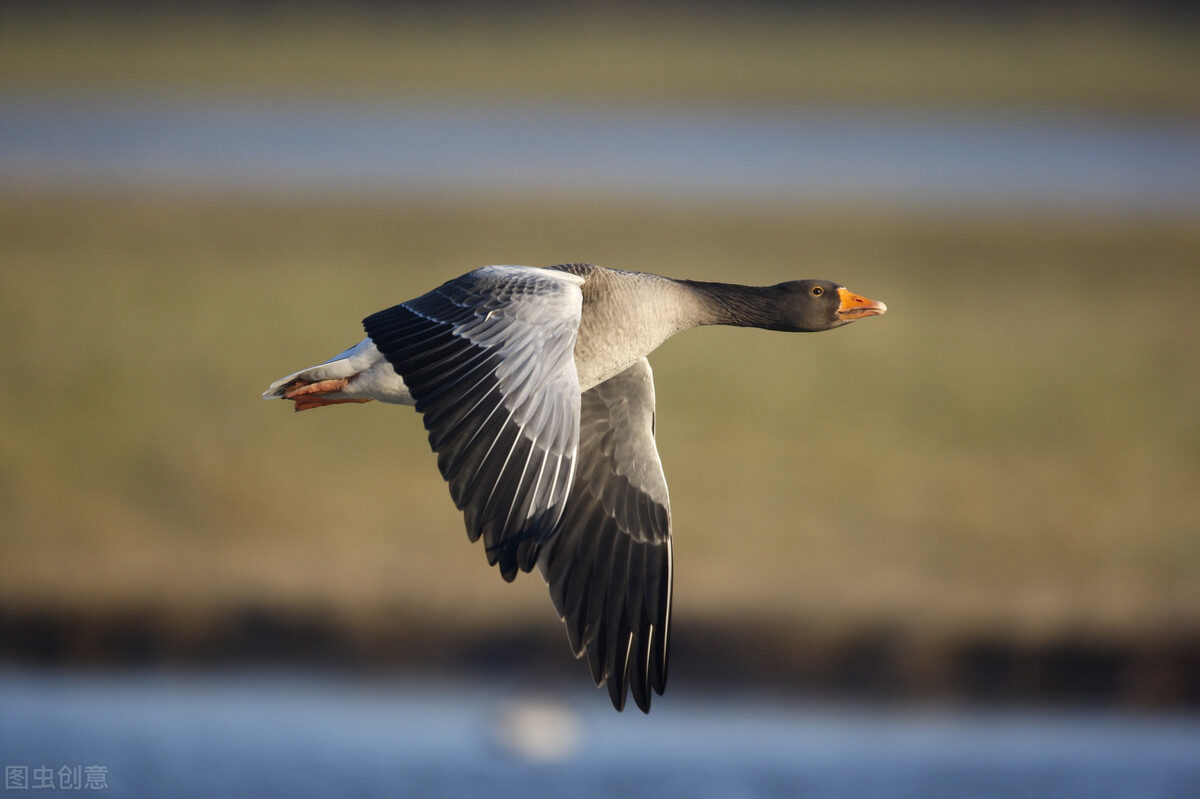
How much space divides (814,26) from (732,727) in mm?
61683

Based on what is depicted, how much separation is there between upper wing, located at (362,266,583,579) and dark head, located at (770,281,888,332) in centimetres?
174

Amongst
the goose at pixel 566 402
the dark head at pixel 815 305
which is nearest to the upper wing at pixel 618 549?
the goose at pixel 566 402

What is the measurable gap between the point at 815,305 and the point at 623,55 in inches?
2288

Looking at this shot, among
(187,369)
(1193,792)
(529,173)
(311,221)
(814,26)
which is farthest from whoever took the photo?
(814,26)

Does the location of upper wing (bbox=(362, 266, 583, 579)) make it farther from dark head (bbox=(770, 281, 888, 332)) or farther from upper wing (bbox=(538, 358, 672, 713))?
dark head (bbox=(770, 281, 888, 332))

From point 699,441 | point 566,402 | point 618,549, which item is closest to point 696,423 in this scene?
point 699,441

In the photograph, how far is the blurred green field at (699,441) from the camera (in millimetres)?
15867

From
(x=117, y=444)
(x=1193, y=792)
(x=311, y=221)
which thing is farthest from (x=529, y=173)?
(x=1193, y=792)

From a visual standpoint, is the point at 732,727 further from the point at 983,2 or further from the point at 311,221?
the point at 983,2

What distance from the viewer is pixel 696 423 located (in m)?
20.9

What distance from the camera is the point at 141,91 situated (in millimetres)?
55781

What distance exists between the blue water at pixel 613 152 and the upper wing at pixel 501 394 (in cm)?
2915

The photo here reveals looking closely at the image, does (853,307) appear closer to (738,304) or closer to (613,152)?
(738,304)

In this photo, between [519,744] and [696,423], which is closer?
[519,744]
